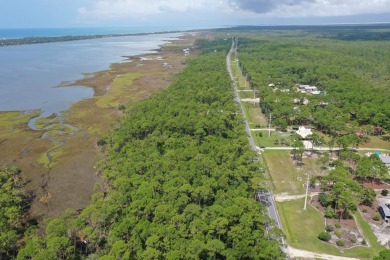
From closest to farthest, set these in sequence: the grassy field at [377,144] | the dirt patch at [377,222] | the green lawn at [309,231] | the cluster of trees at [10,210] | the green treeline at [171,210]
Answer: the green treeline at [171,210] → the cluster of trees at [10,210] → the green lawn at [309,231] → the dirt patch at [377,222] → the grassy field at [377,144]

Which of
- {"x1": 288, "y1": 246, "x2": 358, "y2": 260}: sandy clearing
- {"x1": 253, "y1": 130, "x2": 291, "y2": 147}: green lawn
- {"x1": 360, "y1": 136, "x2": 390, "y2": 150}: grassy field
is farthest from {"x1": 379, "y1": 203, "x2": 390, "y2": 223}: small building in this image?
{"x1": 253, "y1": 130, "x2": 291, "y2": 147}: green lawn

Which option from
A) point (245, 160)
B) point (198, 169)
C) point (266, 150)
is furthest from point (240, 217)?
point (266, 150)

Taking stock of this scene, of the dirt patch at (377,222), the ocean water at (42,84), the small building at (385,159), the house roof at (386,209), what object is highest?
the ocean water at (42,84)

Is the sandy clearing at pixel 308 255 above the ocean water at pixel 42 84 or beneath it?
beneath

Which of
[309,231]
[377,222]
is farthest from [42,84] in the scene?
[377,222]

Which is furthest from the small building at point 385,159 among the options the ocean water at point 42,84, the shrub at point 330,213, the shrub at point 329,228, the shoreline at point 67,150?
the ocean water at point 42,84

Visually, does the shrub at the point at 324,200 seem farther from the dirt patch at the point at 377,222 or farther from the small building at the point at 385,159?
the small building at the point at 385,159

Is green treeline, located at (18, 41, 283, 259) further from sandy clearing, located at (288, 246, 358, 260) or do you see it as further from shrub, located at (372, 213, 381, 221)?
shrub, located at (372, 213, 381, 221)
